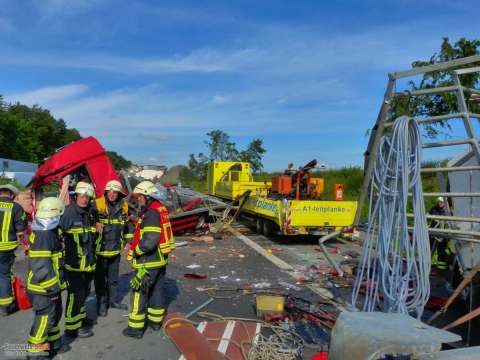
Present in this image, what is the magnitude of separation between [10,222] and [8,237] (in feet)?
0.63

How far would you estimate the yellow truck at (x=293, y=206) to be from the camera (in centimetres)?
1069

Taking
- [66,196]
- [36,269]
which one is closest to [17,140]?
[66,196]

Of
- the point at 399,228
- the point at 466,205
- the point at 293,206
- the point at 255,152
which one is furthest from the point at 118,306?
the point at 255,152

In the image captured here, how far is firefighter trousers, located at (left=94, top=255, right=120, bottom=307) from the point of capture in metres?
5.41

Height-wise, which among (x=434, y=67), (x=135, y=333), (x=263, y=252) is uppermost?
(x=434, y=67)

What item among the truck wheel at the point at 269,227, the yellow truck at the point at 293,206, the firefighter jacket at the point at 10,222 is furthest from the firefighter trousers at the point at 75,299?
the truck wheel at the point at 269,227

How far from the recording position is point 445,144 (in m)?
3.84

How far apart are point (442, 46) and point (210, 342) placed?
36.3 ft

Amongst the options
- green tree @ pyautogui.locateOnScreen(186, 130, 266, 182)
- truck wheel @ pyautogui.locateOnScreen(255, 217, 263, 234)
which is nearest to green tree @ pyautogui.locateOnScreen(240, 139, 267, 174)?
green tree @ pyautogui.locateOnScreen(186, 130, 266, 182)

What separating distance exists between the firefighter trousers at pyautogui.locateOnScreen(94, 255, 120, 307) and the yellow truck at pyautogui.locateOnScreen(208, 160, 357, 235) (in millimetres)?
5706

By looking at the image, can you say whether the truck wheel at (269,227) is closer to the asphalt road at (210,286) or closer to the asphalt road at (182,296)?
the asphalt road at (210,286)

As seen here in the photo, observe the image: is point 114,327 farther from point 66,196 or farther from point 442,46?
point 442,46

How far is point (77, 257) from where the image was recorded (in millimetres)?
4480

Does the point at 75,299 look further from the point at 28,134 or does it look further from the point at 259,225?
the point at 28,134
